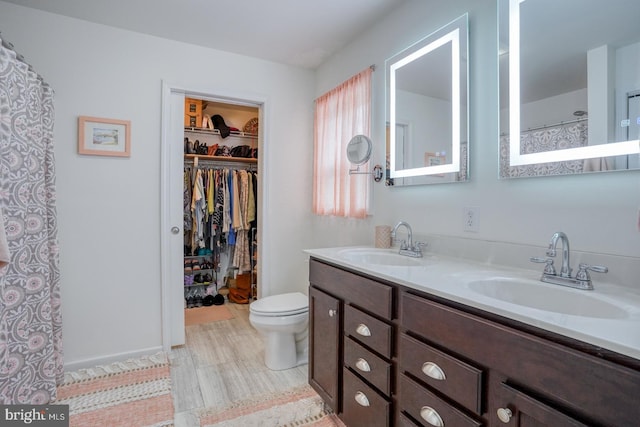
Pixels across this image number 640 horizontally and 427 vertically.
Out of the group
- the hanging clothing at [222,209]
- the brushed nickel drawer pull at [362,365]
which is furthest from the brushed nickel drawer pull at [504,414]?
the hanging clothing at [222,209]

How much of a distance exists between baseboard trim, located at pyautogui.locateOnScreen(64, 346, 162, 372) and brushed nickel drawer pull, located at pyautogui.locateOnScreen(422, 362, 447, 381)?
6.92 ft

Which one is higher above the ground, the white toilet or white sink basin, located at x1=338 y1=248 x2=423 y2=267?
white sink basin, located at x1=338 y1=248 x2=423 y2=267

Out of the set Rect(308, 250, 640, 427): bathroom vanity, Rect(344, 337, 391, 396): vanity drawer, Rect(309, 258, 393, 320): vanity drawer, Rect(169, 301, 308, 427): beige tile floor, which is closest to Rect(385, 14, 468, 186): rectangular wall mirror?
Rect(308, 250, 640, 427): bathroom vanity

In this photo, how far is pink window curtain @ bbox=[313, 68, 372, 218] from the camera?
2.12 metres

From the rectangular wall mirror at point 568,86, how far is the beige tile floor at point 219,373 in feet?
5.98

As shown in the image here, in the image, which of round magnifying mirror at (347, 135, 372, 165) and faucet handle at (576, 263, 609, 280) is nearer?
faucet handle at (576, 263, 609, 280)

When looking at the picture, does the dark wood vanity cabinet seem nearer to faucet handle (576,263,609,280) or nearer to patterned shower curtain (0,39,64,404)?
faucet handle (576,263,609,280)

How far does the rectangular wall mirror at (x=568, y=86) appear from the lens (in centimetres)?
102

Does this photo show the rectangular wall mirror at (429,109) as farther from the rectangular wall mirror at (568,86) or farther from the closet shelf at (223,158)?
the closet shelf at (223,158)

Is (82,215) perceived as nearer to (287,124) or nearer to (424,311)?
(287,124)

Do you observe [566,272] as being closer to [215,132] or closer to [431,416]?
[431,416]

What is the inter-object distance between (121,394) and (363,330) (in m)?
1.58

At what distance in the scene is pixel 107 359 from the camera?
86.7 inches

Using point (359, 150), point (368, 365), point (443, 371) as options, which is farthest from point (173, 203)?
point (443, 371)
